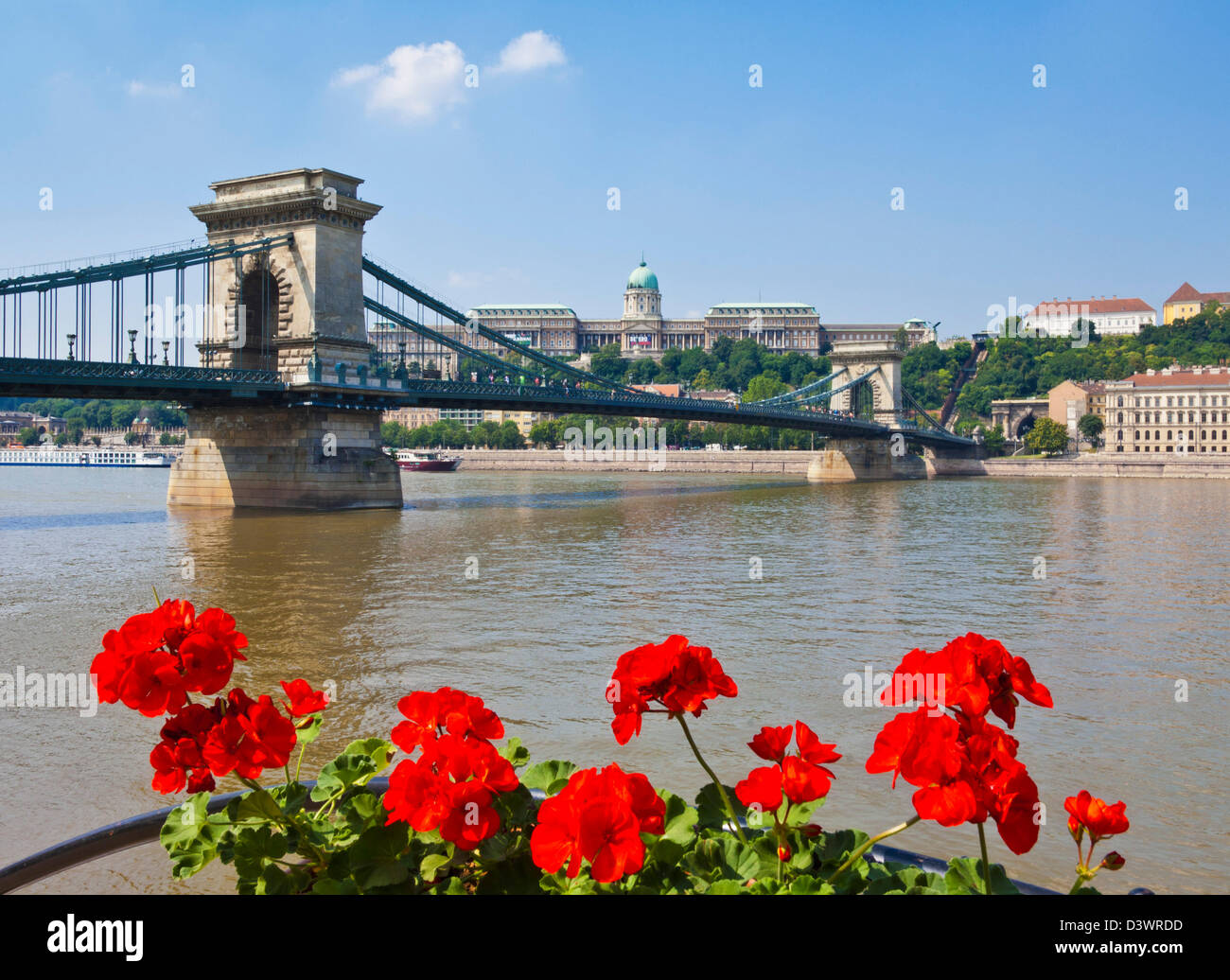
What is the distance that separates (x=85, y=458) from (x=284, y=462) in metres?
76.5

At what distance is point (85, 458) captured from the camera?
317ft

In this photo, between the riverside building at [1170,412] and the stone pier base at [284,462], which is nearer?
the stone pier base at [284,462]

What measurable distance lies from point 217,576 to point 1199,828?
14.6 meters

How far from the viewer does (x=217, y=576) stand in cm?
1653

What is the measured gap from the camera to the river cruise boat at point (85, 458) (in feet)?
301

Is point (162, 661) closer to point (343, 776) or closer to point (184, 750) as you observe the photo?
point (184, 750)

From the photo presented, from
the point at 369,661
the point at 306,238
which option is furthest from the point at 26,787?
the point at 306,238

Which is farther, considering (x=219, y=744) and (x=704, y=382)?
(x=704, y=382)

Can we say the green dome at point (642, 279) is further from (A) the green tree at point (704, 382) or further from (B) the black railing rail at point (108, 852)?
(B) the black railing rail at point (108, 852)

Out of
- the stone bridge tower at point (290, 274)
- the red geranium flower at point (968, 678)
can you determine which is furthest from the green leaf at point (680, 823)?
the stone bridge tower at point (290, 274)

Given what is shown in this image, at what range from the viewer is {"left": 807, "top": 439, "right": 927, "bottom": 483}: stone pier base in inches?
2731

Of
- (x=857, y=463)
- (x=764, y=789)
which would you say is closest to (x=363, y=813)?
(x=764, y=789)

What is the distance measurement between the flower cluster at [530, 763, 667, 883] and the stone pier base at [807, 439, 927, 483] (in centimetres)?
6799

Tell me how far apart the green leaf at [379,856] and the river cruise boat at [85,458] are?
9387cm
